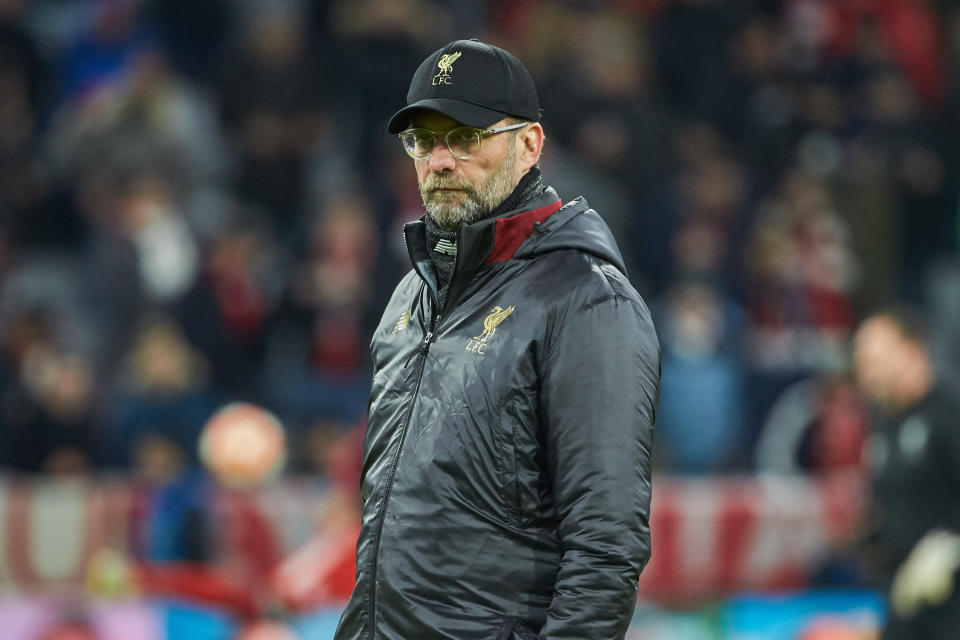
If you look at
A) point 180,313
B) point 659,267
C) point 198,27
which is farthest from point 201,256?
point 659,267

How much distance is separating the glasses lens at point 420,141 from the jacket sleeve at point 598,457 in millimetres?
461

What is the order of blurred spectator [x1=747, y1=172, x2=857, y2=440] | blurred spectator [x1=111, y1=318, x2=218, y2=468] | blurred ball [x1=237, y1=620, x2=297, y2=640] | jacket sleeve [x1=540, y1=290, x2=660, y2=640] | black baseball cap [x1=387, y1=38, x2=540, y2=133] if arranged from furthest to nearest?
blurred spectator [x1=747, y1=172, x2=857, y2=440], blurred spectator [x1=111, y1=318, x2=218, y2=468], blurred ball [x1=237, y1=620, x2=297, y2=640], black baseball cap [x1=387, y1=38, x2=540, y2=133], jacket sleeve [x1=540, y1=290, x2=660, y2=640]

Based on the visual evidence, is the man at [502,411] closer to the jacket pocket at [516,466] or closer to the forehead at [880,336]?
the jacket pocket at [516,466]

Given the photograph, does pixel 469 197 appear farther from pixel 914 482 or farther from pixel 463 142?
pixel 914 482

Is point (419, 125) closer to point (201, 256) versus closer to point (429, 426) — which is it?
point (429, 426)

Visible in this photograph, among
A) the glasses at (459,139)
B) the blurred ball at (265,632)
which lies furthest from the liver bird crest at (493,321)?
the blurred ball at (265,632)

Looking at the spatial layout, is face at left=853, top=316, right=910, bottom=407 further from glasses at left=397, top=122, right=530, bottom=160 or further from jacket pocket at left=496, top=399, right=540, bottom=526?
jacket pocket at left=496, top=399, right=540, bottom=526

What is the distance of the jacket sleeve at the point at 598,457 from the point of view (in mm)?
2830

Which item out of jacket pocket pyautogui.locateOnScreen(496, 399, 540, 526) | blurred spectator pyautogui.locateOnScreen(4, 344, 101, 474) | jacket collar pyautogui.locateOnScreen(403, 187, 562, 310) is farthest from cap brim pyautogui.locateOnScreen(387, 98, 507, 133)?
blurred spectator pyautogui.locateOnScreen(4, 344, 101, 474)

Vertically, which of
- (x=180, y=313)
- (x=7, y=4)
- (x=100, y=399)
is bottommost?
(x=100, y=399)

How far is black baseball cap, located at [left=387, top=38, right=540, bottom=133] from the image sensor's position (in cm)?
306

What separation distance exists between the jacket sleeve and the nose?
1.29 ft

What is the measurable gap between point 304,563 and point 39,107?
545cm

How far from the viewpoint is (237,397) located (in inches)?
404
